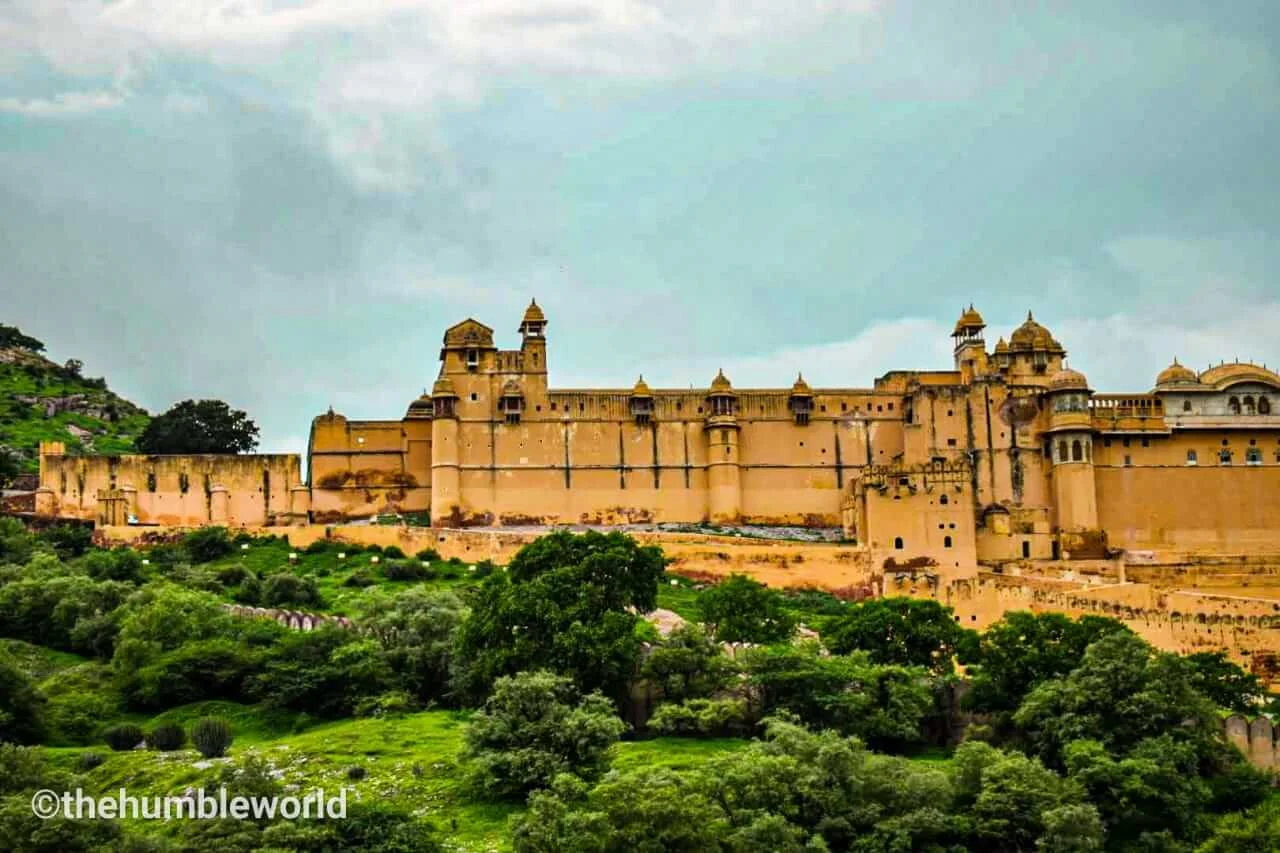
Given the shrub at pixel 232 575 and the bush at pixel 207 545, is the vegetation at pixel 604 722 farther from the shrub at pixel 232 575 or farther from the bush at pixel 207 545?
the bush at pixel 207 545

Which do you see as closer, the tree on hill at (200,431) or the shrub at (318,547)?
the shrub at (318,547)

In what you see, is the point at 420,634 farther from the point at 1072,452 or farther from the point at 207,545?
the point at 1072,452

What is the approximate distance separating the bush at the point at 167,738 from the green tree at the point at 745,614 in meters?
14.8

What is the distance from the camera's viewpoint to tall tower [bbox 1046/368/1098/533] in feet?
234

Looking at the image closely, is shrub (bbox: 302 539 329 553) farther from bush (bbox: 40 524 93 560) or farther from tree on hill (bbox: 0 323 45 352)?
tree on hill (bbox: 0 323 45 352)

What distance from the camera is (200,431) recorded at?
3226 inches

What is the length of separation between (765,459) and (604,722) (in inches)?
1457

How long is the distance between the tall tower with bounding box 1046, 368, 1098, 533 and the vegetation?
18.7m

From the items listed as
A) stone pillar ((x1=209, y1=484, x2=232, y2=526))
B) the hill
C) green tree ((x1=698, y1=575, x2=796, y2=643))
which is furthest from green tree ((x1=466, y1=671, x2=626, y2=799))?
the hill

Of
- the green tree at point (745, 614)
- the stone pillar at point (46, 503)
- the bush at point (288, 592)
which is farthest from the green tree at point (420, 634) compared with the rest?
the stone pillar at point (46, 503)

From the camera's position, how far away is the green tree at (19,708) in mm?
43656

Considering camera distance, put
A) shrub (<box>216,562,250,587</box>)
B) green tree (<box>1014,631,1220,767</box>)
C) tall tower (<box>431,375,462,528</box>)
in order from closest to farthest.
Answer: green tree (<box>1014,631,1220,767</box>) → shrub (<box>216,562,250,587</box>) → tall tower (<box>431,375,462,528</box>)

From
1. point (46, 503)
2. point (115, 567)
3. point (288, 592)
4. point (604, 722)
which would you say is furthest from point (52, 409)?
point (604, 722)

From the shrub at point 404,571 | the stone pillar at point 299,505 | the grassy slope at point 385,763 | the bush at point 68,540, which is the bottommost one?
the grassy slope at point 385,763
